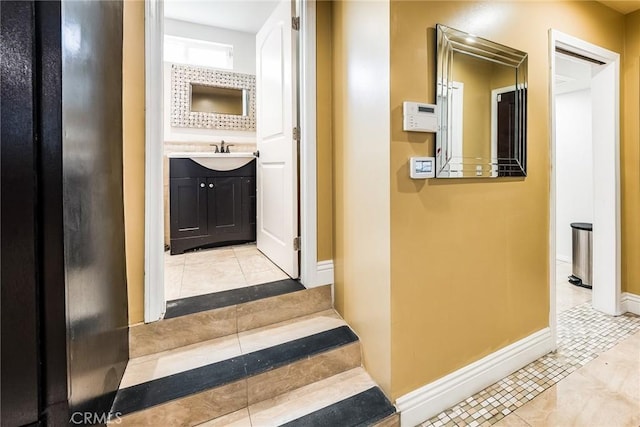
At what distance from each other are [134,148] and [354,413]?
1.64 meters

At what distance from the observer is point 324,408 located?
1.35m

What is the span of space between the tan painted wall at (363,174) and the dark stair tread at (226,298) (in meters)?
0.36

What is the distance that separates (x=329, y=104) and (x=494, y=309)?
1574 mm

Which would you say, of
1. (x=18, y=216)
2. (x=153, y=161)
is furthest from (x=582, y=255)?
(x=18, y=216)

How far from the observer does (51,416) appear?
80 centimetres

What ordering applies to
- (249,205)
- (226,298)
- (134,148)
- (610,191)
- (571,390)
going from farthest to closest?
(249,205)
(610,191)
(226,298)
(571,390)
(134,148)

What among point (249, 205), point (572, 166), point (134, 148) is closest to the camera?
point (134, 148)

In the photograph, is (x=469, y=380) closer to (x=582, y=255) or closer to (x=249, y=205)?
(x=249, y=205)

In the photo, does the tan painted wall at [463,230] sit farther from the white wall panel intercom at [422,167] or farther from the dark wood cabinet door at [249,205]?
the dark wood cabinet door at [249,205]

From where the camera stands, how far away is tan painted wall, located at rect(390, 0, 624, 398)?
1.37m

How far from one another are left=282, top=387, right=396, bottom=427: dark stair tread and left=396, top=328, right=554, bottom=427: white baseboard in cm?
9

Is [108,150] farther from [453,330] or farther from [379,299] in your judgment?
[453,330]

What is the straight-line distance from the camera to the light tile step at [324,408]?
1.28 meters

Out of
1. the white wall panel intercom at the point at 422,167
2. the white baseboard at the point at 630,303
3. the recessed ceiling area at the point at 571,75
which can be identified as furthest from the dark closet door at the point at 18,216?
the white baseboard at the point at 630,303
